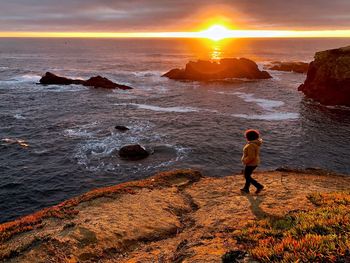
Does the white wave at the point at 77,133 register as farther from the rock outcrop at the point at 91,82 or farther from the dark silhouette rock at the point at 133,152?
the rock outcrop at the point at 91,82

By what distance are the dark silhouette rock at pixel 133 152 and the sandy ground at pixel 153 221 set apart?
16625 millimetres

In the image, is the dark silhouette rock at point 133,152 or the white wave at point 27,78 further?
the white wave at point 27,78

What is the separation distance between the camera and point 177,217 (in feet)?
47.7

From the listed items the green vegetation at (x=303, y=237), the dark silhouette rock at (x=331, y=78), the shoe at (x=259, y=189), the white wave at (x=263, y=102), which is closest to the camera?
the green vegetation at (x=303, y=237)

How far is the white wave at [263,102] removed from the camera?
6257 centimetres

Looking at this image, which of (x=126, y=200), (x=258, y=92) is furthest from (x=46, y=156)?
(x=258, y=92)

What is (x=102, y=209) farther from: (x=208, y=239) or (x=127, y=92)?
(x=127, y=92)

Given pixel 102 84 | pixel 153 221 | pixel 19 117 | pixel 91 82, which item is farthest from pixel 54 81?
pixel 153 221

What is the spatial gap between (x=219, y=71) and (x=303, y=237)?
9669 cm

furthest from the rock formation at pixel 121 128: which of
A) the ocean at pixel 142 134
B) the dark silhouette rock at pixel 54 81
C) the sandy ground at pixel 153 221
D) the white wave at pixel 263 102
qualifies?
the dark silhouette rock at pixel 54 81

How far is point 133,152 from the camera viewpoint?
1423 inches

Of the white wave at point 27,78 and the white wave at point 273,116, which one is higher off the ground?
the white wave at point 27,78

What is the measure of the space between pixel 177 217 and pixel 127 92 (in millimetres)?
65230

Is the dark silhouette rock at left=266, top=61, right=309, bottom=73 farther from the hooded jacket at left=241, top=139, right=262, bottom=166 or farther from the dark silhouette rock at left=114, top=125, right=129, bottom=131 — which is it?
the hooded jacket at left=241, top=139, right=262, bottom=166
